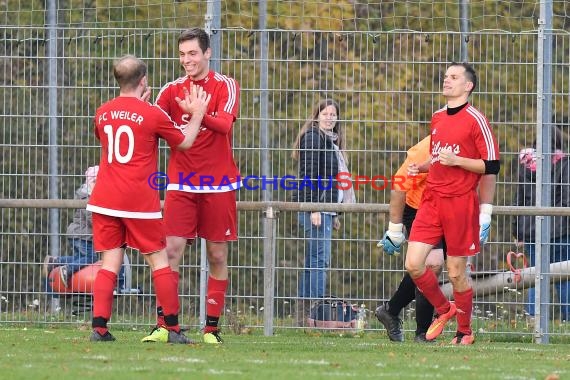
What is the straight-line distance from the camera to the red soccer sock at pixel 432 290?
1073cm

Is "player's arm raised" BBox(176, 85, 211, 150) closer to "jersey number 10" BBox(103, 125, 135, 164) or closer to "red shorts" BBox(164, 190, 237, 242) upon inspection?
"jersey number 10" BBox(103, 125, 135, 164)

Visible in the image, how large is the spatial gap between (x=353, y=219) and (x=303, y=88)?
1.23 meters

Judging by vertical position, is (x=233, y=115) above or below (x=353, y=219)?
above

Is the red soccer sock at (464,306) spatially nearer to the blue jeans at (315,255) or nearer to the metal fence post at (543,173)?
the metal fence post at (543,173)

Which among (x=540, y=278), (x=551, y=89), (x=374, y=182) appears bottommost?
(x=540, y=278)

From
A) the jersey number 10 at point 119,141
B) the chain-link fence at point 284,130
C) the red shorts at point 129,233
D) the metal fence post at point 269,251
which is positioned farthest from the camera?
the chain-link fence at point 284,130

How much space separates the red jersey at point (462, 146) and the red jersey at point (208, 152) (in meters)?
1.51

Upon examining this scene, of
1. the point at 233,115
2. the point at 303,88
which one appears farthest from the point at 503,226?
the point at 233,115

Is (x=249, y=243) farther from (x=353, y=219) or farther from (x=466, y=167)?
(x=466, y=167)

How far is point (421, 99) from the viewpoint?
12.4 m

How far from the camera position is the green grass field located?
312 inches

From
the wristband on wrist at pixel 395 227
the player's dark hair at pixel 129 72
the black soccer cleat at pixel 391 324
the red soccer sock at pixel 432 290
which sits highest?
the player's dark hair at pixel 129 72

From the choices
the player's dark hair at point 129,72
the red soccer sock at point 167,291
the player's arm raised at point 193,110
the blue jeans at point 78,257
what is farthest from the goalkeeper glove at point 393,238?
the blue jeans at point 78,257

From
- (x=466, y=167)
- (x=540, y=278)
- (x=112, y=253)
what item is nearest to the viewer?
(x=112, y=253)
